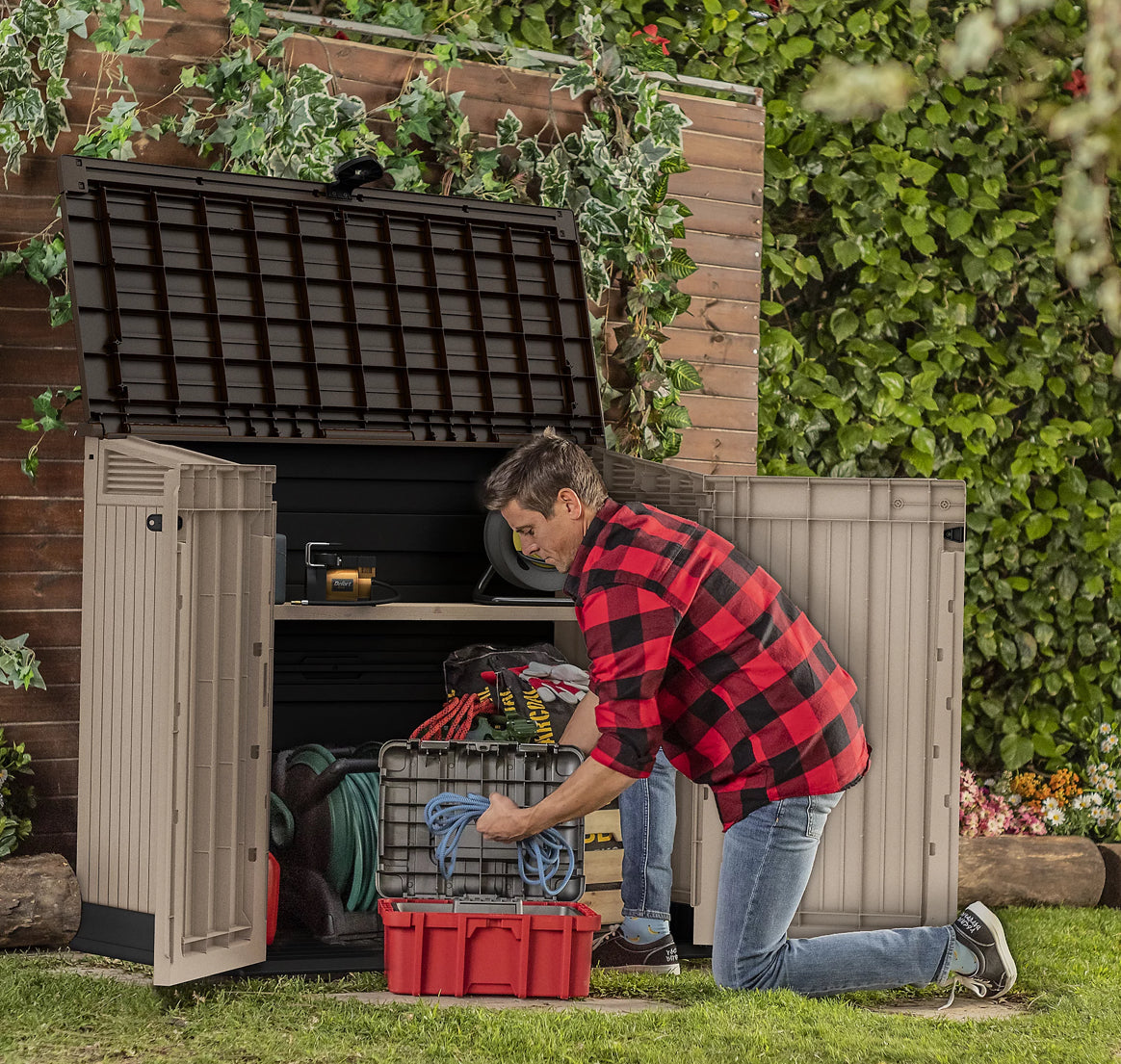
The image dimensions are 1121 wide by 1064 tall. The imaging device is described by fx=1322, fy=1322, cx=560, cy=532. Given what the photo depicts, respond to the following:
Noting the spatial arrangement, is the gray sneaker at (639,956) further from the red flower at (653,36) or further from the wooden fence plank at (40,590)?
the red flower at (653,36)

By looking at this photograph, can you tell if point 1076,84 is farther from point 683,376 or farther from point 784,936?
point 784,936

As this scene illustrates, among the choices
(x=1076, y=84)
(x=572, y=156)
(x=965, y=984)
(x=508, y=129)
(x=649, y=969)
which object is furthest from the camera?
(x=1076, y=84)

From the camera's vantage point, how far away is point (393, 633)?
4.55 meters

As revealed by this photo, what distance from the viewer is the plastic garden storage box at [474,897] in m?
3.44

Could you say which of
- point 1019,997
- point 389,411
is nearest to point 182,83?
point 389,411

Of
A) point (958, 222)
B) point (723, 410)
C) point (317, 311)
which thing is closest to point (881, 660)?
point (723, 410)

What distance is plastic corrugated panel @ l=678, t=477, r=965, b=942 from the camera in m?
3.88

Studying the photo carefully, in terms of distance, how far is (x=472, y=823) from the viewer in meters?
3.59

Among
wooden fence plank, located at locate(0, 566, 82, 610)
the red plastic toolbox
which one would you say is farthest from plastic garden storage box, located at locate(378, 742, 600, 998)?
wooden fence plank, located at locate(0, 566, 82, 610)

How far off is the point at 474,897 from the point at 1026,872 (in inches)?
95.4

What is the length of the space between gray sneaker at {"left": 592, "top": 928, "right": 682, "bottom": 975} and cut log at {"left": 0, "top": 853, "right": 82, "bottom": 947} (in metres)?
1.49

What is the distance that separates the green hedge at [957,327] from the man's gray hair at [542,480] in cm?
236

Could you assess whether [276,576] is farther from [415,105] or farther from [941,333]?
[941,333]

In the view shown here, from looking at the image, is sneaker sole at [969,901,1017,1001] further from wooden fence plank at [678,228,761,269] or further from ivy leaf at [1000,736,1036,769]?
wooden fence plank at [678,228,761,269]
